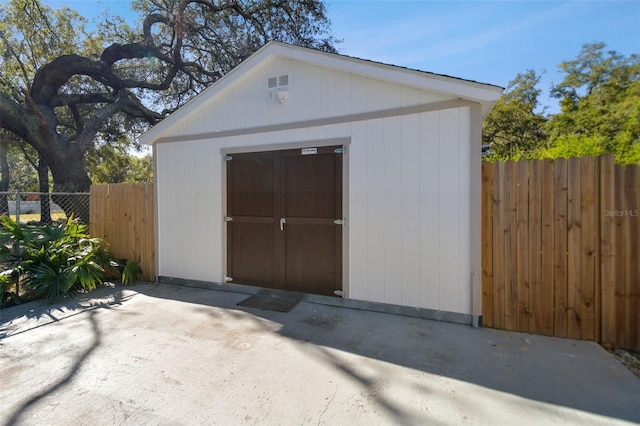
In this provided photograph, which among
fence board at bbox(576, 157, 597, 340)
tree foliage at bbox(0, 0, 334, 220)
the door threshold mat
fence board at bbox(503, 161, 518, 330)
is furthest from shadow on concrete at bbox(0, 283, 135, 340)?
tree foliage at bbox(0, 0, 334, 220)

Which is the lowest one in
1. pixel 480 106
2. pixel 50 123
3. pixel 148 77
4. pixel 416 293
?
pixel 416 293

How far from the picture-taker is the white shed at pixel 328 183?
3.59m

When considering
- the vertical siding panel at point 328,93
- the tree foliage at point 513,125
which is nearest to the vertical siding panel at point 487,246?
the vertical siding panel at point 328,93

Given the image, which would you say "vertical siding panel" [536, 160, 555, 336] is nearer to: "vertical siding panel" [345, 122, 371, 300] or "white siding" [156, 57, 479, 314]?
"white siding" [156, 57, 479, 314]

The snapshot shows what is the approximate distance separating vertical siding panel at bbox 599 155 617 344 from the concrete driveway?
0.99 feet

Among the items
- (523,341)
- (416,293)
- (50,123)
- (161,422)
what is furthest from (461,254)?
(50,123)

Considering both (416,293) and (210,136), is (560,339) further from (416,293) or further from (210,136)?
(210,136)

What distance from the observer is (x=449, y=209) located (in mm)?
3605

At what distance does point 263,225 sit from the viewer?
473cm

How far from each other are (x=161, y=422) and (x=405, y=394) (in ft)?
5.54

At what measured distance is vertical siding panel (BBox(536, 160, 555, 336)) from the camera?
10.6 feet

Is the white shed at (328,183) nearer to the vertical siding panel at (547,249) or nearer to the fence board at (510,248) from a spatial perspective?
the fence board at (510,248)

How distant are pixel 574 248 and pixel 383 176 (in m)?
2.08

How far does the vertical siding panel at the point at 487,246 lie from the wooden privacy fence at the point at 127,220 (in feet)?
17.1
